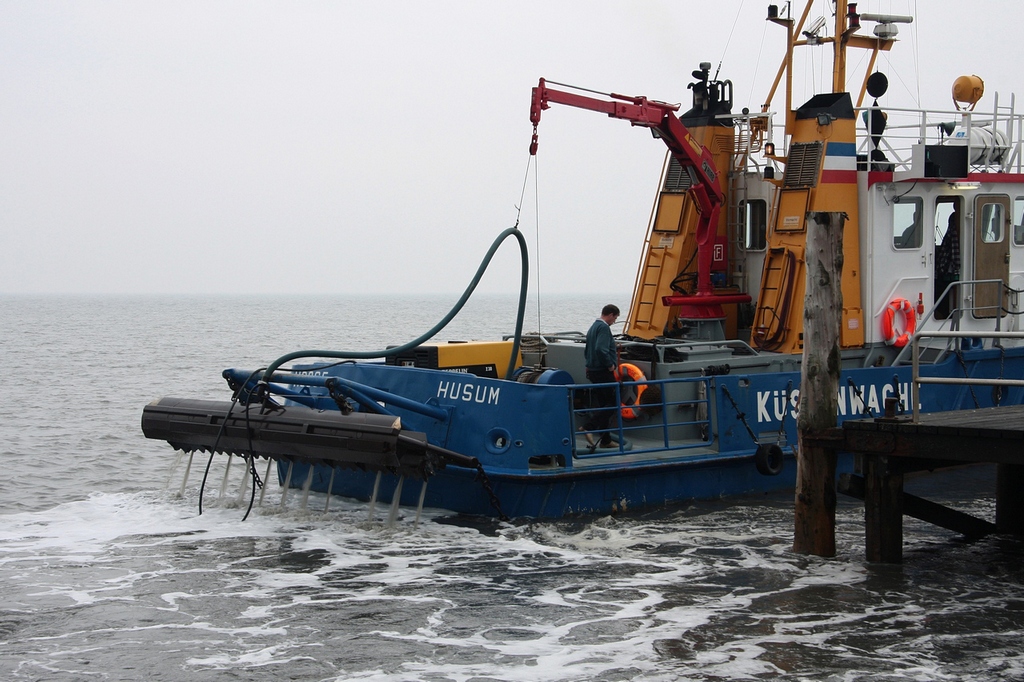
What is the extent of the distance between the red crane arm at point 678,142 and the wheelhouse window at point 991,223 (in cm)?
291

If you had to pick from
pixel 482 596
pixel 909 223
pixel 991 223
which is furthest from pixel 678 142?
pixel 482 596

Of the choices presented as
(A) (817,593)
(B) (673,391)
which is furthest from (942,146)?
(A) (817,593)

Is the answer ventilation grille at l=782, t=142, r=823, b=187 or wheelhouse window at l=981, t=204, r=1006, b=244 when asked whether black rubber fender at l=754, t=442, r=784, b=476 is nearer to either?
ventilation grille at l=782, t=142, r=823, b=187

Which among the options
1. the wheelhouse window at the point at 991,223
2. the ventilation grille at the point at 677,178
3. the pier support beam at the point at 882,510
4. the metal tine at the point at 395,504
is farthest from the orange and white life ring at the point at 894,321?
the metal tine at the point at 395,504

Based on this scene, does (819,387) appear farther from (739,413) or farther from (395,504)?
(395,504)

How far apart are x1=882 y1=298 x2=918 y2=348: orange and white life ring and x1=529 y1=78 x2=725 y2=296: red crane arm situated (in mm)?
1865

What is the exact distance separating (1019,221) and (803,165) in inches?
119

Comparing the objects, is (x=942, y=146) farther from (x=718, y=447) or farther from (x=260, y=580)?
(x=260, y=580)

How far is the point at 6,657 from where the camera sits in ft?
23.9

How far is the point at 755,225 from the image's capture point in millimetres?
13117

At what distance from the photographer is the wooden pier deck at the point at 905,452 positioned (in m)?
8.23

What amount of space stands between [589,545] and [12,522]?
18.8ft

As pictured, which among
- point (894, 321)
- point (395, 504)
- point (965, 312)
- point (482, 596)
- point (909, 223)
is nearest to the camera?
point (482, 596)

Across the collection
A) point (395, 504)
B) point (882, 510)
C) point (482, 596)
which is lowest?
point (482, 596)
